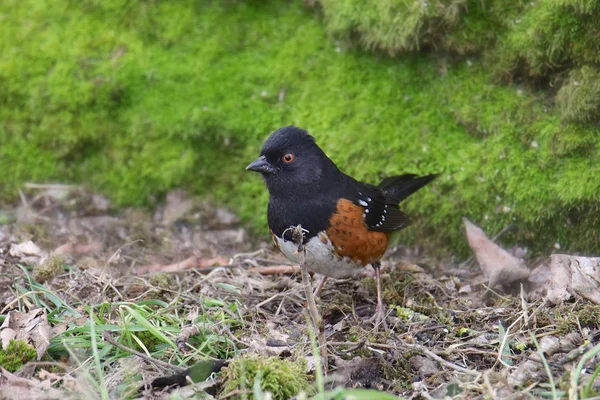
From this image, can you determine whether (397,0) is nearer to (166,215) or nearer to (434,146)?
(434,146)

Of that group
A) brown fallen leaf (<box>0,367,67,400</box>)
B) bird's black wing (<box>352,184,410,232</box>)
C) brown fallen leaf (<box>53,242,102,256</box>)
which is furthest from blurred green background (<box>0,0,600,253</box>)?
brown fallen leaf (<box>0,367,67,400</box>)

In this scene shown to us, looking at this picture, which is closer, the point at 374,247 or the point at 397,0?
the point at 374,247

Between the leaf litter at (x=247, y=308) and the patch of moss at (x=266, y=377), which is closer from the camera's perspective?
the patch of moss at (x=266, y=377)

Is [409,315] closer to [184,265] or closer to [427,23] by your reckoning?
[184,265]

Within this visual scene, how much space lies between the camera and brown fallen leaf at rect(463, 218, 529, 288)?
12.0 feet

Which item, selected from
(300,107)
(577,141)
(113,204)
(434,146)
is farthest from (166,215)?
(577,141)

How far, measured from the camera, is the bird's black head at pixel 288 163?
3.63 m

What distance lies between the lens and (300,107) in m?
4.51

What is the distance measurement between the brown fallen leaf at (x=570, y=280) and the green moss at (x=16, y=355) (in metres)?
2.30

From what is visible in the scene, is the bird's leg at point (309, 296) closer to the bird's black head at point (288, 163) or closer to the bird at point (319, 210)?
the bird at point (319, 210)

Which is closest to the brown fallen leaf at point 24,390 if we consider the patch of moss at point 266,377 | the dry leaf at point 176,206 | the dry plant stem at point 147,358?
→ the dry plant stem at point 147,358

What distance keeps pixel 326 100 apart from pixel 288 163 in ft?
3.13

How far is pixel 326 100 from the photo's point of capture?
448cm

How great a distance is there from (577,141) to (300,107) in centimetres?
172
